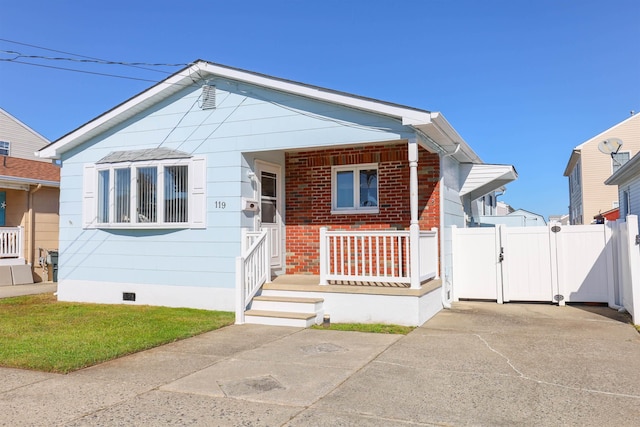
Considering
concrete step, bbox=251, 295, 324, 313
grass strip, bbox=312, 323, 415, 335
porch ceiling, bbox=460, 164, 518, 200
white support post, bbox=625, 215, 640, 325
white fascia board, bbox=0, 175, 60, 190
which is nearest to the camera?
grass strip, bbox=312, 323, 415, 335

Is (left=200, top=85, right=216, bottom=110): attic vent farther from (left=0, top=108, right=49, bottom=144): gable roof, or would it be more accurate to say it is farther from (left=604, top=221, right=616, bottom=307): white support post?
(left=0, top=108, right=49, bottom=144): gable roof

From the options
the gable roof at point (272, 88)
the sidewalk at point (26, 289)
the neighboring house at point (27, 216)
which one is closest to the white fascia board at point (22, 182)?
the neighboring house at point (27, 216)

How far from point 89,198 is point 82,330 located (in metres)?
3.92

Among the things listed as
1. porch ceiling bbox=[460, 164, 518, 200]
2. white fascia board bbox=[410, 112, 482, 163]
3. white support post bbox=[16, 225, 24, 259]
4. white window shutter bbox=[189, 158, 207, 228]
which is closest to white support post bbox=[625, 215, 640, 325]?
white fascia board bbox=[410, 112, 482, 163]

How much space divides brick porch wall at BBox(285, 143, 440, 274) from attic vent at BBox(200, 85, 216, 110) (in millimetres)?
1936

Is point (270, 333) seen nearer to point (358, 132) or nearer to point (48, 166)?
point (358, 132)

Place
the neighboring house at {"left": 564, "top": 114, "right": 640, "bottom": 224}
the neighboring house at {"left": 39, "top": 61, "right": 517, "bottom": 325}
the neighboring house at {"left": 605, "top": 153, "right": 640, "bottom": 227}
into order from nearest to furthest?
the neighboring house at {"left": 39, "top": 61, "right": 517, "bottom": 325}, the neighboring house at {"left": 605, "top": 153, "right": 640, "bottom": 227}, the neighboring house at {"left": 564, "top": 114, "right": 640, "bottom": 224}

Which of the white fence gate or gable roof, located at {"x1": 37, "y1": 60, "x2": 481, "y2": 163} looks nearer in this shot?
gable roof, located at {"x1": 37, "y1": 60, "x2": 481, "y2": 163}

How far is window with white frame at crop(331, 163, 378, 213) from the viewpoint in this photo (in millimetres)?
9866

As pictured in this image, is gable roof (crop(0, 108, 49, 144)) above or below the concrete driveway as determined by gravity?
above

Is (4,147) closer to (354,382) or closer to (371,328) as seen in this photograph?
(371,328)

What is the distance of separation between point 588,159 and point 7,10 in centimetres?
2772

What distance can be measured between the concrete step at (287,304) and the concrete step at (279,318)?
0.12 metres

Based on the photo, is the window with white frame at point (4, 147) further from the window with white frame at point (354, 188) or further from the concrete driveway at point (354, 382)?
the concrete driveway at point (354, 382)
